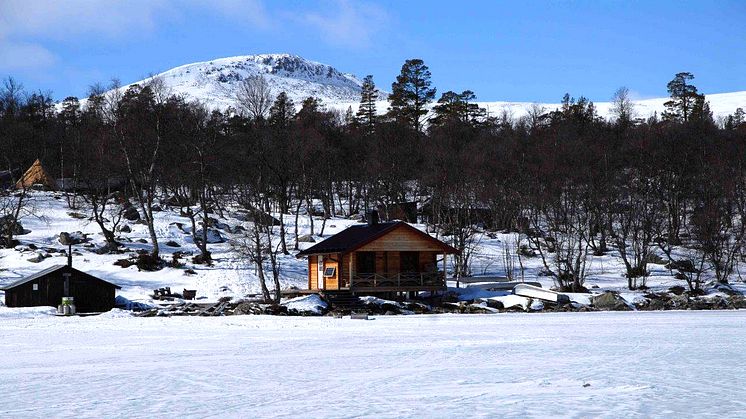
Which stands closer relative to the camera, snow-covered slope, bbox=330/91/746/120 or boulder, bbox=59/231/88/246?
boulder, bbox=59/231/88/246

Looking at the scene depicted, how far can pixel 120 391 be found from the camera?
1388 centimetres

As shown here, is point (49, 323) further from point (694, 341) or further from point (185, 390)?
point (694, 341)

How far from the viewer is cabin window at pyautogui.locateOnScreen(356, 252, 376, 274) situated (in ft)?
163

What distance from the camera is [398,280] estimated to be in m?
49.0

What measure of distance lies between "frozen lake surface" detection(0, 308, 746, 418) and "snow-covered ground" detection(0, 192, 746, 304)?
2115 centimetres

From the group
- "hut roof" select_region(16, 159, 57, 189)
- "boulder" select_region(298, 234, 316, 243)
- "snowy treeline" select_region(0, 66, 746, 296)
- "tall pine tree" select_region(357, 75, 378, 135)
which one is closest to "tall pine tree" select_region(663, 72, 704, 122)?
"snowy treeline" select_region(0, 66, 746, 296)

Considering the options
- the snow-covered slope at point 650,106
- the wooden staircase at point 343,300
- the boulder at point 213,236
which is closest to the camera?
the wooden staircase at point 343,300

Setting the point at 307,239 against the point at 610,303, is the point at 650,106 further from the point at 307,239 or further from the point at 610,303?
the point at 610,303

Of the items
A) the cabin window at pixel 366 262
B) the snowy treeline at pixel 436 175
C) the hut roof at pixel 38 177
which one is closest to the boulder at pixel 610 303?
the snowy treeline at pixel 436 175

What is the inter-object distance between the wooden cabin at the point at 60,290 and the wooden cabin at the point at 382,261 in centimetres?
1270

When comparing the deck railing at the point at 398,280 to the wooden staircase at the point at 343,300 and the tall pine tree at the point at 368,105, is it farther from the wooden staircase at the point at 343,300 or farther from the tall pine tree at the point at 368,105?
the tall pine tree at the point at 368,105

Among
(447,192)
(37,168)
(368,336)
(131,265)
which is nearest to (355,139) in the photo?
(447,192)

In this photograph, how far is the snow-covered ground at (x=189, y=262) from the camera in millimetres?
51312

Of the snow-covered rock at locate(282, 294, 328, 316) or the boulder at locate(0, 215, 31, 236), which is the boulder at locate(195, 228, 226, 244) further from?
the snow-covered rock at locate(282, 294, 328, 316)
